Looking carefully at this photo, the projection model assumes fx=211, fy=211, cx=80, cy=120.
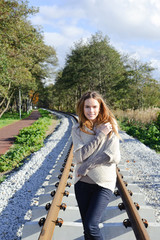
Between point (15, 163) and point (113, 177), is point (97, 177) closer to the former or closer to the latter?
point (113, 177)

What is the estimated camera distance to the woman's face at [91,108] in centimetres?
239

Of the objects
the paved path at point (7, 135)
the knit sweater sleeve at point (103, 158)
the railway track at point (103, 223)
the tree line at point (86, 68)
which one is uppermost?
the tree line at point (86, 68)

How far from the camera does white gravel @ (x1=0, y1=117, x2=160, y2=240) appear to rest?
134 inches

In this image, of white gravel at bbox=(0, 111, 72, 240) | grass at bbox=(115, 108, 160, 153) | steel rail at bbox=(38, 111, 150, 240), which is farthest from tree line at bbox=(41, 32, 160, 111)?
steel rail at bbox=(38, 111, 150, 240)

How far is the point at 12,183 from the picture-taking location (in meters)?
5.04

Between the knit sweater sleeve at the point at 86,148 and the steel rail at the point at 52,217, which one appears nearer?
the knit sweater sleeve at the point at 86,148

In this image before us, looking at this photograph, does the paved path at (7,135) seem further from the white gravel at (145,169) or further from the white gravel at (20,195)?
the white gravel at (145,169)

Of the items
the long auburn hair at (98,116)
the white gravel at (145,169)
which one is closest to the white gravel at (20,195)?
the long auburn hair at (98,116)

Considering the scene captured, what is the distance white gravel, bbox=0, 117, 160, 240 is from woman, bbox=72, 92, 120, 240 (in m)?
0.34

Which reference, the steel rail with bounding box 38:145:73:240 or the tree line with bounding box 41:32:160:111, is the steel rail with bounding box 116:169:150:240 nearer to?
the steel rail with bounding box 38:145:73:240

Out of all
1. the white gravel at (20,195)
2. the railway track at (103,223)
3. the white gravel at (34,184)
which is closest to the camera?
the railway track at (103,223)

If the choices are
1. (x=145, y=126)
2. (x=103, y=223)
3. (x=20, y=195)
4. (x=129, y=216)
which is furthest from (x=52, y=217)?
(x=145, y=126)

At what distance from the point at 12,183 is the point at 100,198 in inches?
138

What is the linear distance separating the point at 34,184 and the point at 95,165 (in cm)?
318
